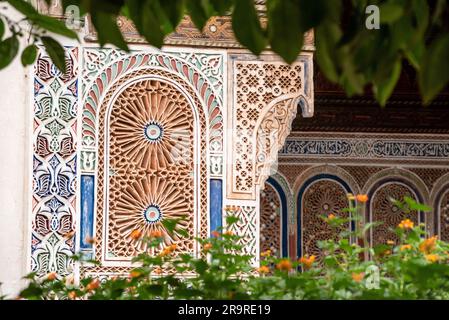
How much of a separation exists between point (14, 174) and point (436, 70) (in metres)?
4.25

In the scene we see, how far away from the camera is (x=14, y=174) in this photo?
5.89m

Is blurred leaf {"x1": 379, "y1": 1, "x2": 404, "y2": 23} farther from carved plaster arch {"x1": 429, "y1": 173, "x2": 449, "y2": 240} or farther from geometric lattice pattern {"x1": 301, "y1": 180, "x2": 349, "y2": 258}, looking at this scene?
carved plaster arch {"x1": 429, "y1": 173, "x2": 449, "y2": 240}

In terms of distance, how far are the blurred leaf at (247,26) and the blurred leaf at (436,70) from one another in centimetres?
28

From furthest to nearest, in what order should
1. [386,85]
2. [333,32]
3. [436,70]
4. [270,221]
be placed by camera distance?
[270,221]
[386,85]
[333,32]
[436,70]

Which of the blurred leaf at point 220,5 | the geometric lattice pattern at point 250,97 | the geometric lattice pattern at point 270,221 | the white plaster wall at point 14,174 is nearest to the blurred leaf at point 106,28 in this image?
the blurred leaf at point 220,5

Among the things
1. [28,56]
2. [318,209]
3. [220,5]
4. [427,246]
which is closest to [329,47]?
[220,5]

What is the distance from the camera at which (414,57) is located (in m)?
2.29

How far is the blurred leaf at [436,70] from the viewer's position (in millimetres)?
1846

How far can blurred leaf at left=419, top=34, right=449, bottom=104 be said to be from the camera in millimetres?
1846

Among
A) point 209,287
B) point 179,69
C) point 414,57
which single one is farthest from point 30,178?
point 414,57

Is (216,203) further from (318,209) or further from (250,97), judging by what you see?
(318,209)

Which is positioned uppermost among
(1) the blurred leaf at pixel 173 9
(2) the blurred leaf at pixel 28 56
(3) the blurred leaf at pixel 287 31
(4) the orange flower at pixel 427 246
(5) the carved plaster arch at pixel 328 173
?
(5) the carved plaster arch at pixel 328 173

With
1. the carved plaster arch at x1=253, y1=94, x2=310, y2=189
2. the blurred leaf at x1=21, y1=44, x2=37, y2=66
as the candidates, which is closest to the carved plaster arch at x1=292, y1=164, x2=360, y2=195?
the carved plaster arch at x1=253, y1=94, x2=310, y2=189

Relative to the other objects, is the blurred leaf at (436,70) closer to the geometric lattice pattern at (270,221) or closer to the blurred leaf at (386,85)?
the blurred leaf at (386,85)
